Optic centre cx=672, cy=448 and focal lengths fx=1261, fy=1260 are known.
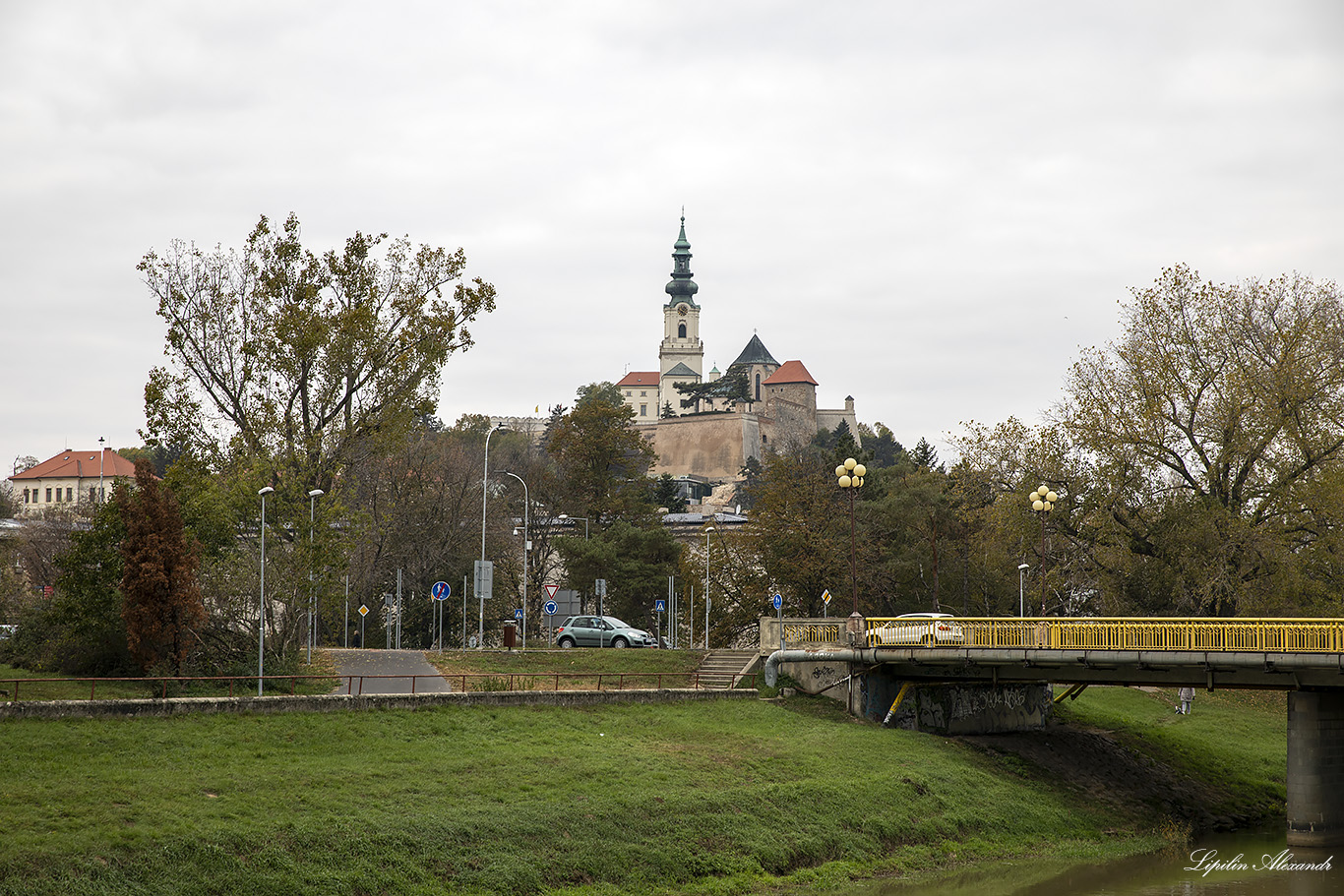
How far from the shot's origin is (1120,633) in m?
31.1

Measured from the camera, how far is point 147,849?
58.3 feet

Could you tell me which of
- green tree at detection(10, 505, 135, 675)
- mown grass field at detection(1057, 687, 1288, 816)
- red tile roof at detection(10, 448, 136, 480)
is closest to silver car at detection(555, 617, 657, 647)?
mown grass field at detection(1057, 687, 1288, 816)

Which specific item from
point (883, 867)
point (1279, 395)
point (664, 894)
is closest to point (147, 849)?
point (664, 894)

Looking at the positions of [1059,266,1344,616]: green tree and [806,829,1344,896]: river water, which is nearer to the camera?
[806,829,1344,896]: river water

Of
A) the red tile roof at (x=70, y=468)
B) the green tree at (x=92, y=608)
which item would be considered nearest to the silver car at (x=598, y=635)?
the green tree at (x=92, y=608)

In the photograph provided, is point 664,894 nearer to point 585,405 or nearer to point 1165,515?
point 1165,515

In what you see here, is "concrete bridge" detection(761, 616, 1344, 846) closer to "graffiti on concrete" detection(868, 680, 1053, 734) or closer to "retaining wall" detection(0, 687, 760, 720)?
"graffiti on concrete" detection(868, 680, 1053, 734)

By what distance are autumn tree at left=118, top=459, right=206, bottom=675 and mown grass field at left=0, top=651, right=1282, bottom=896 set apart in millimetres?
5585

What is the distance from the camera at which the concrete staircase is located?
36.7 metres

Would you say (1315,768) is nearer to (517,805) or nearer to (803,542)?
(517,805)

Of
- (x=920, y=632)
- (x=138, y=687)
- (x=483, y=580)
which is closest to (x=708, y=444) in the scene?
(x=483, y=580)

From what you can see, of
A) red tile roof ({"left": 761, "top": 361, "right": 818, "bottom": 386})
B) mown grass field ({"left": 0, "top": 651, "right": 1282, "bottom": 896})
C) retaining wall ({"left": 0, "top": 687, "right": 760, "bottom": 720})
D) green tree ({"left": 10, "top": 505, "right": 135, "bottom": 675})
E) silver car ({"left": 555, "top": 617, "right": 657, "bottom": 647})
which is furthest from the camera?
red tile roof ({"left": 761, "top": 361, "right": 818, "bottom": 386})

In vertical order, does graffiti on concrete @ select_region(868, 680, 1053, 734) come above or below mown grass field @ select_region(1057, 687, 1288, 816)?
above

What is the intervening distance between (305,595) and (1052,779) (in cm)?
2114
